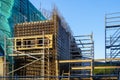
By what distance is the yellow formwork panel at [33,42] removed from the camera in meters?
18.8

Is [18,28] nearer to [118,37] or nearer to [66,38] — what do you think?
[66,38]

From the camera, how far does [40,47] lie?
18875 millimetres

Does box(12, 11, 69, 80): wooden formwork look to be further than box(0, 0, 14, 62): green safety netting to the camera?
No

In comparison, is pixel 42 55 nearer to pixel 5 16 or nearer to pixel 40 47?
pixel 40 47

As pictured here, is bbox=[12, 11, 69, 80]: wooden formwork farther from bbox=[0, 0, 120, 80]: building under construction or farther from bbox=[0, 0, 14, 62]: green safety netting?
bbox=[0, 0, 14, 62]: green safety netting

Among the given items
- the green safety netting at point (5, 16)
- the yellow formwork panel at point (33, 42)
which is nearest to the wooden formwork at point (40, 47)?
the yellow formwork panel at point (33, 42)

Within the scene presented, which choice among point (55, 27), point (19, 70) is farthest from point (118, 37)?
point (19, 70)

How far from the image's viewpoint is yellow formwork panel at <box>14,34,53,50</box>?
18812 mm

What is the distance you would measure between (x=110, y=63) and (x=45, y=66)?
4.51m

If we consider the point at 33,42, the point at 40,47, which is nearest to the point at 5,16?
the point at 33,42

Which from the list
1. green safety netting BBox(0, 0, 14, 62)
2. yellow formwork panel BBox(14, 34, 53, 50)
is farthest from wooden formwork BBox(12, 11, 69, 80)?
green safety netting BBox(0, 0, 14, 62)

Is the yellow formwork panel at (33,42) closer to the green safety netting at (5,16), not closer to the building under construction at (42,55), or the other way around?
the building under construction at (42,55)

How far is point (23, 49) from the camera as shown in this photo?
19.4m

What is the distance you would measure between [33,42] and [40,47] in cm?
77
